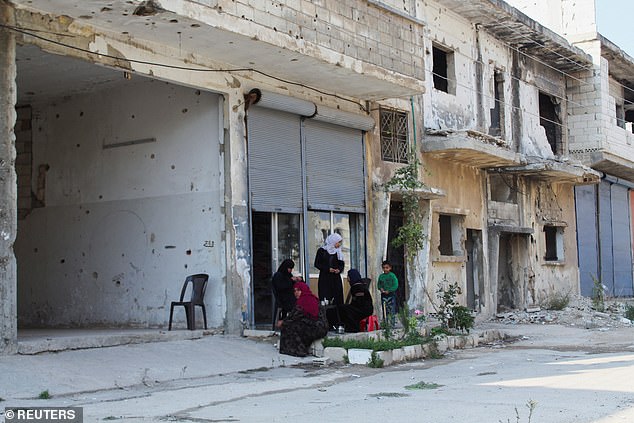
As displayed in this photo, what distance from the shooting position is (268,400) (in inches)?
319

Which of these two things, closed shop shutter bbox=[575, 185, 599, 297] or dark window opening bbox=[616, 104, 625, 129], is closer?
closed shop shutter bbox=[575, 185, 599, 297]

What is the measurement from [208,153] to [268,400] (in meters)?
5.72

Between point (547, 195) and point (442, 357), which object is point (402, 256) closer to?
point (442, 357)

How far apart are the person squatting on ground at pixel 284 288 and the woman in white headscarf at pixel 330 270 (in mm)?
1202

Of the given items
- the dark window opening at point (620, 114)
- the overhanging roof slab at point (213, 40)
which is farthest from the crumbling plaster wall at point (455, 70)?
the dark window opening at point (620, 114)

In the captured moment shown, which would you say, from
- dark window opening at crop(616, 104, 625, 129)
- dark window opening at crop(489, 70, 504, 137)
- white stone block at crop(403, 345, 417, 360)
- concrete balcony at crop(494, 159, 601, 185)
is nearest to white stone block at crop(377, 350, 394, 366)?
white stone block at crop(403, 345, 417, 360)

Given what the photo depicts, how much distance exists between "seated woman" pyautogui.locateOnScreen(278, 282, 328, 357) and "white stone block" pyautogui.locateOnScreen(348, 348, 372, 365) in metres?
0.63

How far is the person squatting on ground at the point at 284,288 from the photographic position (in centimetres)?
1282

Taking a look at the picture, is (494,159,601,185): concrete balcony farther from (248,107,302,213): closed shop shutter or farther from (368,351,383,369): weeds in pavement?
(368,351,383,369): weeds in pavement

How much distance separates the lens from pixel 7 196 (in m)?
9.39

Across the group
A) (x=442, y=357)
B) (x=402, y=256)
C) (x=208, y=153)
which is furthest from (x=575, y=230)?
(x=208, y=153)

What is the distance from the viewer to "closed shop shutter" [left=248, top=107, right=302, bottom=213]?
13.3 meters

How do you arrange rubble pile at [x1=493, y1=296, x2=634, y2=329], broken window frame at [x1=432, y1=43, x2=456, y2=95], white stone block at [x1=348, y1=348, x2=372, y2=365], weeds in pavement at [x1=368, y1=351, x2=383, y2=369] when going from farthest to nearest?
broken window frame at [x1=432, y1=43, x2=456, y2=95]
rubble pile at [x1=493, y1=296, x2=634, y2=329]
white stone block at [x1=348, y1=348, x2=372, y2=365]
weeds in pavement at [x1=368, y1=351, x2=383, y2=369]

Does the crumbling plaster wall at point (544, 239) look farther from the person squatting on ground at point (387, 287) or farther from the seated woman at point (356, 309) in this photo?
the seated woman at point (356, 309)
